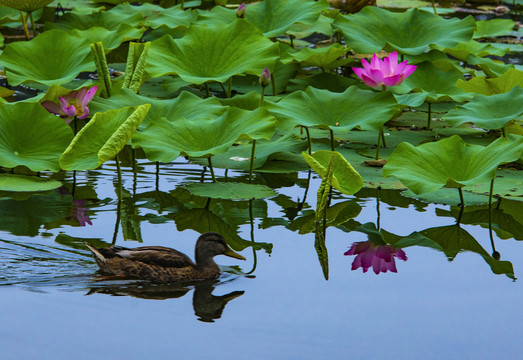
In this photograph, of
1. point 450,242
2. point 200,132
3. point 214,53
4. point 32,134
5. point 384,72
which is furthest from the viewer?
point 214,53

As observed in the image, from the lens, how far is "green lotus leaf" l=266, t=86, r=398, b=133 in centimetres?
485

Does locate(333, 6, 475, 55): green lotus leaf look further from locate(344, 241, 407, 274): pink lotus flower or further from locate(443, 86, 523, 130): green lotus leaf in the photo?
locate(344, 241, 407, 274): pink lotus flower

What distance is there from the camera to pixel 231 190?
4605 mm

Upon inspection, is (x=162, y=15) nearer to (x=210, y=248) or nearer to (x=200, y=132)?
(x=200, y=132)

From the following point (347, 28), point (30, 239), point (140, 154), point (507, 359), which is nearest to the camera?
point (507, 359)

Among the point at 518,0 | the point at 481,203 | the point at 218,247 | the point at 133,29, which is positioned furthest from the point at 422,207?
the point at 518,0

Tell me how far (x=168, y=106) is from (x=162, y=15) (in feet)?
9.16

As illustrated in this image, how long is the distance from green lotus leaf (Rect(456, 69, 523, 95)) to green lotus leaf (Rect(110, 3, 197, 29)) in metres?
2.56

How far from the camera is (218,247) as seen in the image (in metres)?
3.68

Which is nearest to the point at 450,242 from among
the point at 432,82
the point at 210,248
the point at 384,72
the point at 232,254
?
the point at 232,254

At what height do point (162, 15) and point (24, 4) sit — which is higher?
point (162, 15)

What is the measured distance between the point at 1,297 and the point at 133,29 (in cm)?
352

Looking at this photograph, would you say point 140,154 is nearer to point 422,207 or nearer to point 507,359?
point 422,207

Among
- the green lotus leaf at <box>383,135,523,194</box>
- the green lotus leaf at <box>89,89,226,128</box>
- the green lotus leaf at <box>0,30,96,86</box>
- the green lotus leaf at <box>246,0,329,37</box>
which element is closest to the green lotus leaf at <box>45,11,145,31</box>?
the green lotus leaf at <box>246,0,329,37</box>
